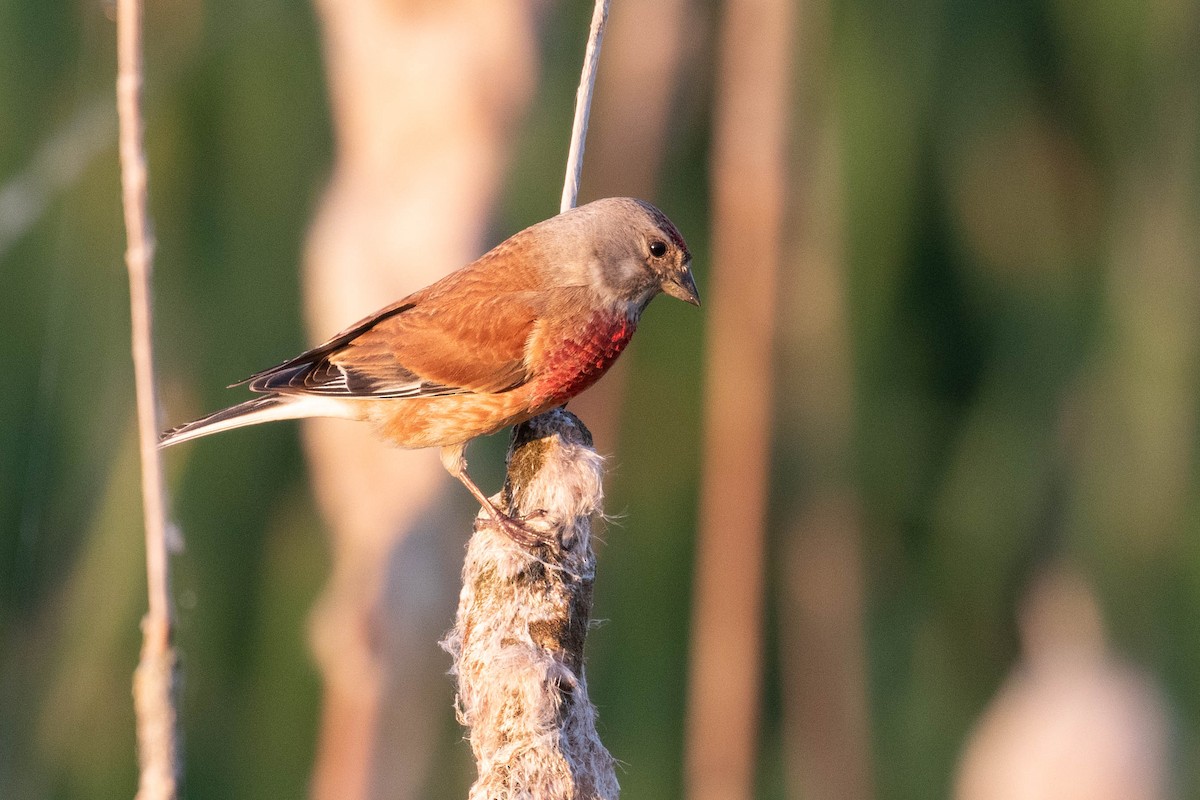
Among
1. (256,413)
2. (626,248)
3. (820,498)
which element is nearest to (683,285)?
(626,248)

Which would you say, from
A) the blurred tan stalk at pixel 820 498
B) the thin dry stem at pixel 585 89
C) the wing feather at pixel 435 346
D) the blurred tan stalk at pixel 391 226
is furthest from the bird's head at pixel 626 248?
the blurred tan stalk at pixel 820 498

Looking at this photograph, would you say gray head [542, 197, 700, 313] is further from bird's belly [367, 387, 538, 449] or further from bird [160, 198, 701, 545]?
bird's belly [367, 387, 538, 449]

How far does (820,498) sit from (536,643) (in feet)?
10.8

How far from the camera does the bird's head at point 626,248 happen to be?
273 centimetres

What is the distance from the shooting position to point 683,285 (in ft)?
9.19

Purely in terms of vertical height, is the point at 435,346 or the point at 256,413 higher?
the point at 435,346

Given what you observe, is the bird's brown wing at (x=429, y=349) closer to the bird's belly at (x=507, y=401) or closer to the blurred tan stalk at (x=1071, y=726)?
the bird's belly at (x=507, y=401)

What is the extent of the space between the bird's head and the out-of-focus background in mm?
1278

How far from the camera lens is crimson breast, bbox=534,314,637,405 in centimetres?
262

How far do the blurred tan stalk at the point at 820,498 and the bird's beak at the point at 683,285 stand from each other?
204 centimetres

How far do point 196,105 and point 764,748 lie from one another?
347 cm

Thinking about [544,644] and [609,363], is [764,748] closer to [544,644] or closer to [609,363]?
[609,363]

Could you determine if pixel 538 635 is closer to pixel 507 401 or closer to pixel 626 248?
pixel 507 401

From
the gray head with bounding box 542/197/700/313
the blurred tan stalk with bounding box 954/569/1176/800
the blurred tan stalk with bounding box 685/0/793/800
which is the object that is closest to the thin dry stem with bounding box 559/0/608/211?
the gray head with bounding box 542/197/700/313
